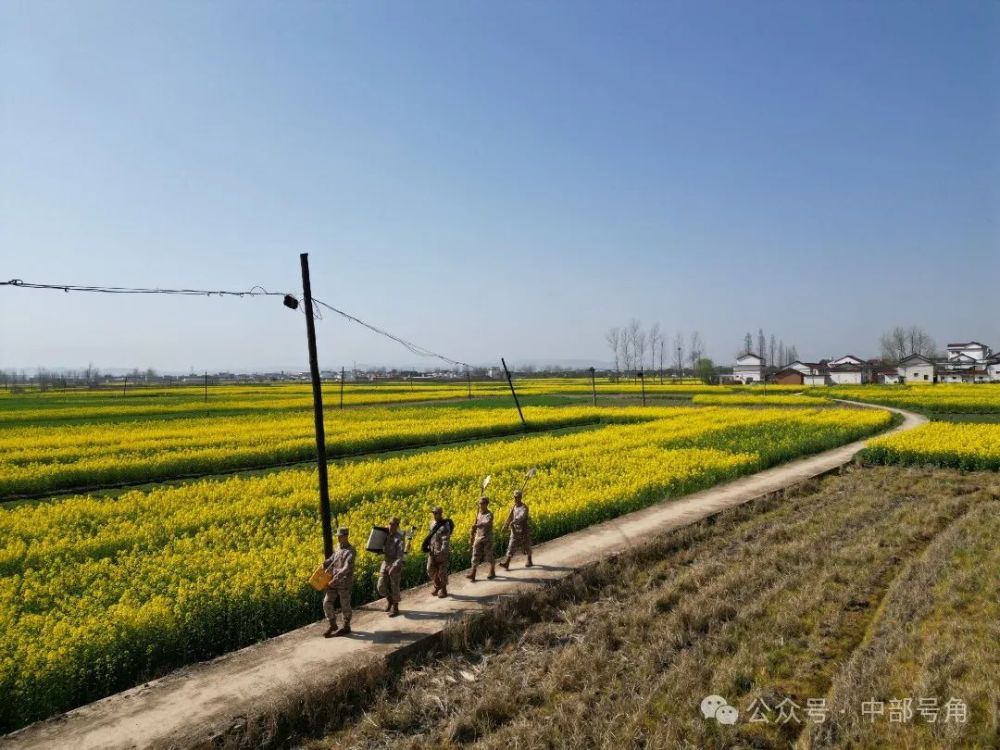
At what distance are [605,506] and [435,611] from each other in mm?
6807

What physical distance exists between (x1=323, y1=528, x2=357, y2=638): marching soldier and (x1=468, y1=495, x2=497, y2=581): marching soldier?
249 cm

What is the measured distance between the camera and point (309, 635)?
8.39 metres

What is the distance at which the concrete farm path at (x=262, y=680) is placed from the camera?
20.1ft

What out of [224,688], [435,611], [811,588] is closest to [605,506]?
[811,588]

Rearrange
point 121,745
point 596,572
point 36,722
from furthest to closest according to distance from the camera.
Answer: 1. point 596,572
2. point 36,722
3. point 121,745

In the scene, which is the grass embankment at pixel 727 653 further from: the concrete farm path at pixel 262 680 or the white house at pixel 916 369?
the white house at pixel 916 369

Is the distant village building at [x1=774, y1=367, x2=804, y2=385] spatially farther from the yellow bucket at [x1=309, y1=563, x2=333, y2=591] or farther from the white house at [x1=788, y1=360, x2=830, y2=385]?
the yellow bucket at [x1=309, y1=563, x2=333, y2=591]

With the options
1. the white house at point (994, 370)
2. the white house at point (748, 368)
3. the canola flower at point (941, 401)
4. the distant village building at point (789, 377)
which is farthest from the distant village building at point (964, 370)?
the canola flower at point (941, 401)

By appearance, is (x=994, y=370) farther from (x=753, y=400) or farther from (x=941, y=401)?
(x=941, y=401)

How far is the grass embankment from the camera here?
606 centimetres

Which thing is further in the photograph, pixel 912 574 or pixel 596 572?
pixel 596 572

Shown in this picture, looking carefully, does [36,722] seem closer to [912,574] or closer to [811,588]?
[811,588]

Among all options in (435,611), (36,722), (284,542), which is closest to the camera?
(36,722)

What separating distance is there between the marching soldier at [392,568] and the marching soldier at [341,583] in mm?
696
